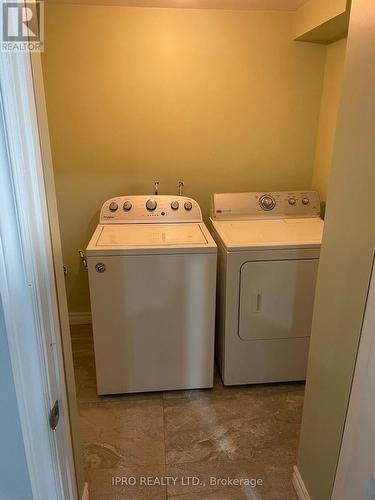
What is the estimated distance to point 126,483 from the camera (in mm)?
1668

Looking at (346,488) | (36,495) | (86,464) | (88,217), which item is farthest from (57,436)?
(88,217)

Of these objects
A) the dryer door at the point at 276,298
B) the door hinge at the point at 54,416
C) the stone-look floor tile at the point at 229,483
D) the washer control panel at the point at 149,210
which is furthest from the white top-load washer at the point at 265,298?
the door hinge at the point at 54,416

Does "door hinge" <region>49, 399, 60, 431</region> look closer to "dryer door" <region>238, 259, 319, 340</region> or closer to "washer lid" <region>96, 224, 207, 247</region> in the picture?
"washer lid" <region>96, 224, 207, 247</region>

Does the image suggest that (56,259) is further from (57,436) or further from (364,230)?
(364,230)

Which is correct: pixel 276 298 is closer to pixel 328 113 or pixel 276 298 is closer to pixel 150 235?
pixel 150 235

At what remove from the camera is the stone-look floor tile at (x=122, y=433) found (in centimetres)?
179

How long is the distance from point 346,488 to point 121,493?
946 millimetres

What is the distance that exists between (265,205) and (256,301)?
2.40ft

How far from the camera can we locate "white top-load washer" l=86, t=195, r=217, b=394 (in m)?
1.93

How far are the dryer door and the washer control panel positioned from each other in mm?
623

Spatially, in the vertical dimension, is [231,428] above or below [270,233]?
below
